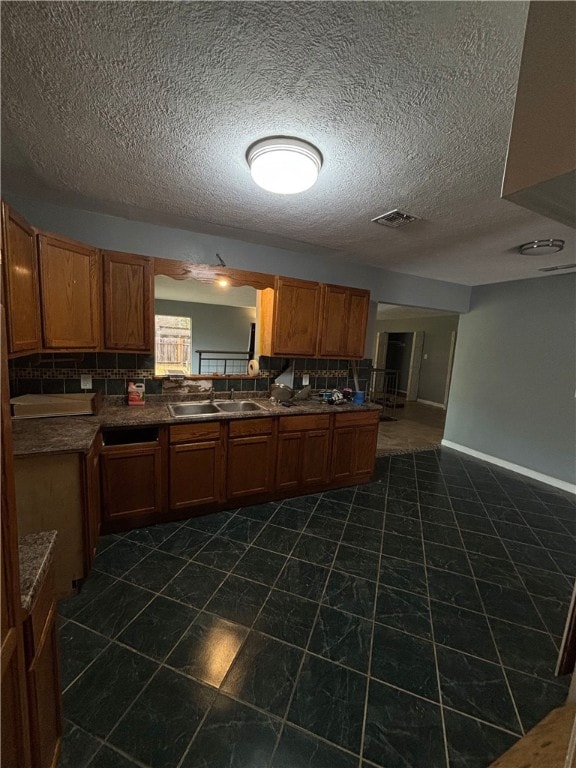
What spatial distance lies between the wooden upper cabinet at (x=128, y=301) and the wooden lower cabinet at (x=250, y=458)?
3.51 ft

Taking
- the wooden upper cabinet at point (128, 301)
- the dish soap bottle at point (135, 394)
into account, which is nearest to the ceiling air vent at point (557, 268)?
the wooden upper cabinet at point (128, 301)

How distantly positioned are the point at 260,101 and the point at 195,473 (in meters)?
2.37

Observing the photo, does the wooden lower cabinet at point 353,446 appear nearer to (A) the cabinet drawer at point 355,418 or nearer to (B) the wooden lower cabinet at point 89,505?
(A) the cabinet drawer at point 355,418

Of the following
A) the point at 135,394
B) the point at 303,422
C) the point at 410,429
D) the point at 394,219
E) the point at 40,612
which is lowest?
the point at 410,429

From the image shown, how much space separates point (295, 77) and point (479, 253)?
103 inches

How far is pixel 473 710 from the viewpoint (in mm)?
1292

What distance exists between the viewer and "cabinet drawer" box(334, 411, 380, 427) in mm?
3098

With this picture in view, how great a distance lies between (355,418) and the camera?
3178 mm

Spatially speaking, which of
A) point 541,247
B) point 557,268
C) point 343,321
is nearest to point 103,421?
point 343,321

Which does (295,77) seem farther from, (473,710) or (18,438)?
(473,710)

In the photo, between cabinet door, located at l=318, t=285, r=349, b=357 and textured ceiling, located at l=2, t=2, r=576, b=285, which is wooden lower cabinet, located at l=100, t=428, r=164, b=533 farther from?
cabinet door, located at l=318, t=285, r=349, b=357

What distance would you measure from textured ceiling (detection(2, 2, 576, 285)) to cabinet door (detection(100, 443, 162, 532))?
183cm

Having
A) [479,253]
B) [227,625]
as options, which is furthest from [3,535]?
[479,253]

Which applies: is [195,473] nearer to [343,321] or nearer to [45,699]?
[45,699]
